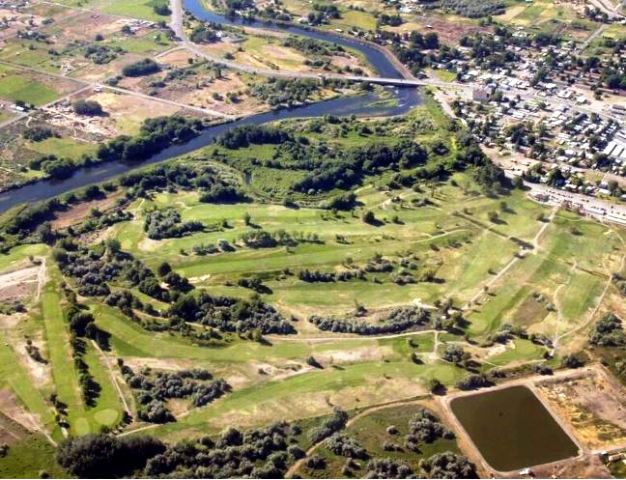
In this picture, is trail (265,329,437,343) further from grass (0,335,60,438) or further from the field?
grass (0,335,60,438)

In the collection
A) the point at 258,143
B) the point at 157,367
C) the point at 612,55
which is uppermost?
the point at 612,55

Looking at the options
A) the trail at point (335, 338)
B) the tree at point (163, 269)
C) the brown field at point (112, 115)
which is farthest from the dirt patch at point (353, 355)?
the brown field at point (112, 115)

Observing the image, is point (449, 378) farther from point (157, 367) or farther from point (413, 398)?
point (157, 367)

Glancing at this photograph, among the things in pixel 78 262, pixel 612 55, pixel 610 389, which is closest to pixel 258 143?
pixel 78 262

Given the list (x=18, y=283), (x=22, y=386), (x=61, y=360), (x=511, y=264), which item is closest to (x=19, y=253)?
(x=18, y=283)

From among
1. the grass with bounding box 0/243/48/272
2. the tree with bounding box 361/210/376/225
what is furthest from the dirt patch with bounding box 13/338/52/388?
the tree with bounding box 361/210/376/225

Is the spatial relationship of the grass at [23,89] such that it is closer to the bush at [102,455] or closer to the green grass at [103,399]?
the green grass at [103,399]
